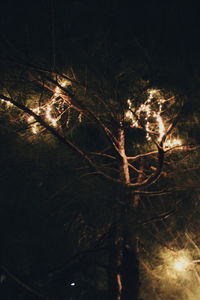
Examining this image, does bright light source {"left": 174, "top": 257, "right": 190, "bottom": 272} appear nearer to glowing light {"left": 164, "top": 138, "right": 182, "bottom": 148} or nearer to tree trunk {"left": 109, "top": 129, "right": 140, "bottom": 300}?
tree trunk {"left": 109, "top": 129, "right": 140, "bottom": 300}

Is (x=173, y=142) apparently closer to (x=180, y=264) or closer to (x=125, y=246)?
(x=125, y=246)

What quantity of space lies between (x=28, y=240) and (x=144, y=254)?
127 centimetres

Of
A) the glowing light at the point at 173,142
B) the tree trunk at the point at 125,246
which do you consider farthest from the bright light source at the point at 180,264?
the glowing light at the point at 173,142

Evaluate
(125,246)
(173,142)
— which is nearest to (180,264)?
(125,246)

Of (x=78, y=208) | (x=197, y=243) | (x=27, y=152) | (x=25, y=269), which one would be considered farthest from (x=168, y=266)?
(x=27, y=152)

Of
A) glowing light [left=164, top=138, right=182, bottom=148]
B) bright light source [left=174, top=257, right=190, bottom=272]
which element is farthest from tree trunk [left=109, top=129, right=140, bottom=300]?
bright light source [left=174, top=257, right=190, bottom=272]

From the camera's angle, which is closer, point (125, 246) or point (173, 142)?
point (125, 246)

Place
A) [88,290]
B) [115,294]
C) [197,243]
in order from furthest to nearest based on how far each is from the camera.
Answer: [88,290] < [197,243] < [115,294]

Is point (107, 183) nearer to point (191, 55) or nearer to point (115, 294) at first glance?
point (115, 294)

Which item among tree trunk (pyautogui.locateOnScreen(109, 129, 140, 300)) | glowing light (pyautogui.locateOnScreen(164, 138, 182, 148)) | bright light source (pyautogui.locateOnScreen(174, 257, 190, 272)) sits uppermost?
glowing light (pyautogui.locateOnScreen(164, 138, 182, 148))

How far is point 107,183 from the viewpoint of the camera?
246 cm

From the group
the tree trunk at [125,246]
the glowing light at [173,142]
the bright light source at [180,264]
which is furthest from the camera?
the bright light source at [180,264]

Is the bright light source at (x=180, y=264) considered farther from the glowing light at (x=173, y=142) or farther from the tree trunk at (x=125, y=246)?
the glowing light at (x=173, y=142)

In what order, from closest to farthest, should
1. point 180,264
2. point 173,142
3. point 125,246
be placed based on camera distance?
point 125,246 → point 173,142 → point 180,264
